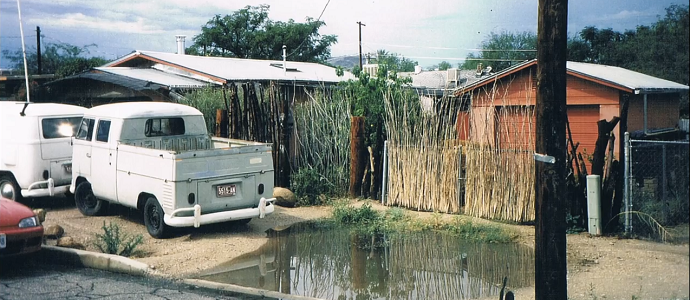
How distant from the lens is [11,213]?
322 inches

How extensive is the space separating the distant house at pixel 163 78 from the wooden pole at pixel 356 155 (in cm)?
232

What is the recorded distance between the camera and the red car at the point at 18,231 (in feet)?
26.0

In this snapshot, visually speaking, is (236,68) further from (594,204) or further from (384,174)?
(594,204)

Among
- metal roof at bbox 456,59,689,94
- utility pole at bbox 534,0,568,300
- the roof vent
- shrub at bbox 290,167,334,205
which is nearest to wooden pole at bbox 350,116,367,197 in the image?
shrub at bbox 290,167,334,205

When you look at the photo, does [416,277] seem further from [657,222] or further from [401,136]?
[401,136]

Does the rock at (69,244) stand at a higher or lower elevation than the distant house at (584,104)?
lower

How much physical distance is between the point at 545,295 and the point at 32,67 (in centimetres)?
4106

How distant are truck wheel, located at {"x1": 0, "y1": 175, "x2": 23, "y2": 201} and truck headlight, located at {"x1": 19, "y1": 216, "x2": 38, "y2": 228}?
4621 millimetres

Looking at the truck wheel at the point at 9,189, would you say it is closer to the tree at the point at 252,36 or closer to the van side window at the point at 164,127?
the van side window at the point at 164,127

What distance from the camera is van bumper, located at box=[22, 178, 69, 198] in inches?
480

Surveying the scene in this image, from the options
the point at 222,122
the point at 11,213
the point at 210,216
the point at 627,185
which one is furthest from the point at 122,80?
the point at 627,185

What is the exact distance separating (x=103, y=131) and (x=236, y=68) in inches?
506

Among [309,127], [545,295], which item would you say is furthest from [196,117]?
[545,295]

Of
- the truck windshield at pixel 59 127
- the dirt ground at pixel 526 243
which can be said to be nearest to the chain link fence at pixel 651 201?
the dirt ground at pixel 526 243
